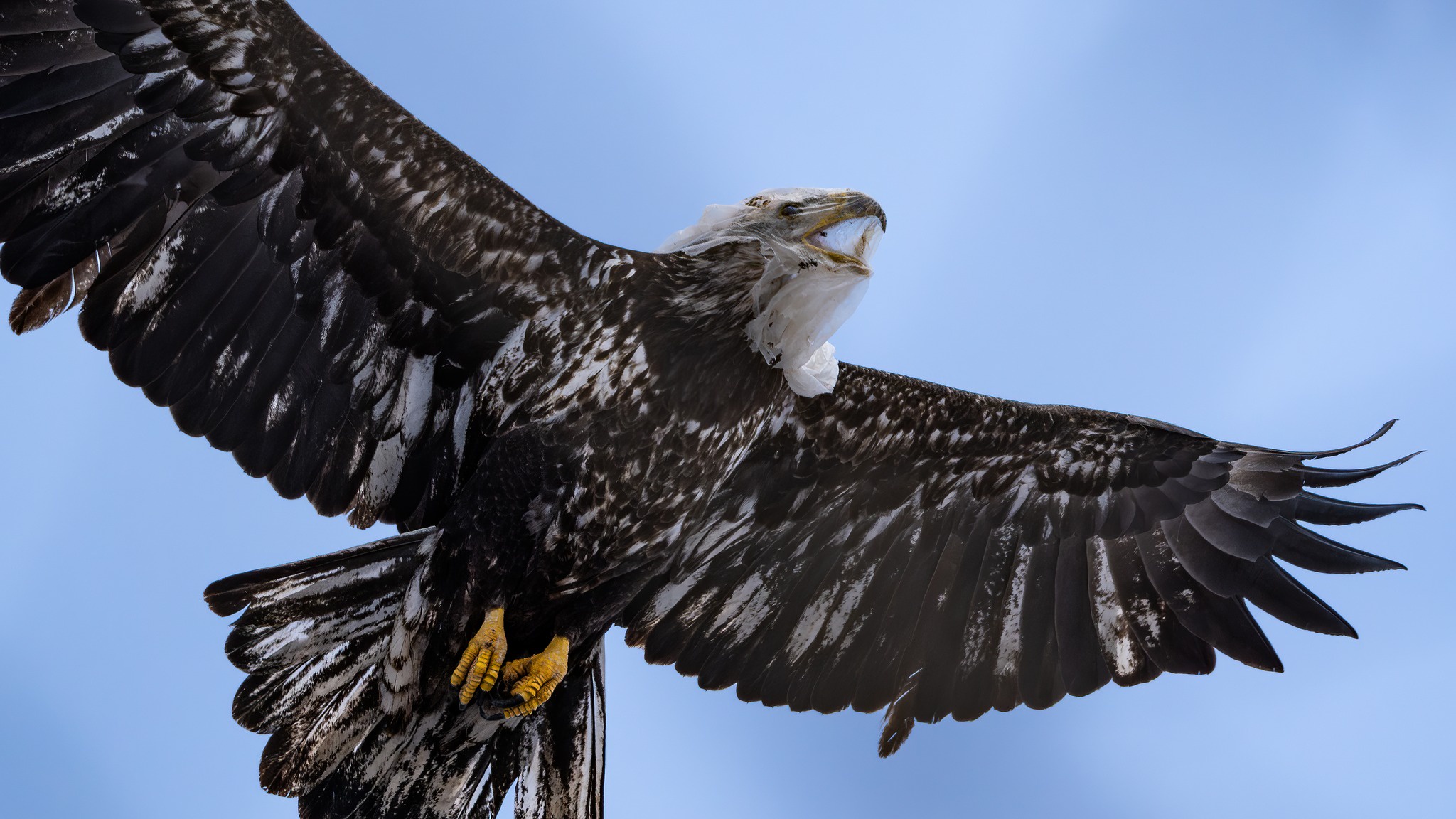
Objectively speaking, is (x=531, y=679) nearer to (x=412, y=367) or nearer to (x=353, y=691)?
(x=353, y=691)

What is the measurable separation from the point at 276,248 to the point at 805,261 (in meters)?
2.06

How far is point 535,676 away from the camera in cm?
556

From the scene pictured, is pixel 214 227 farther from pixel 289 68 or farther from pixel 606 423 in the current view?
pixel 606 423

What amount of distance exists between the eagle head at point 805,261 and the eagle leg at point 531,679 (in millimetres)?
1467

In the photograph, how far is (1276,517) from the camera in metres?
6.30

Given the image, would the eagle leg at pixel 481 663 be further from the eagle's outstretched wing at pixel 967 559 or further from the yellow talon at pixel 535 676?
the eagle's outstretched wing at pixel 967 559

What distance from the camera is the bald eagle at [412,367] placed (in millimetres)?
5129

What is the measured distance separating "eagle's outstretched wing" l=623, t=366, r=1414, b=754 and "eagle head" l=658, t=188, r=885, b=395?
Answer: 79 cm

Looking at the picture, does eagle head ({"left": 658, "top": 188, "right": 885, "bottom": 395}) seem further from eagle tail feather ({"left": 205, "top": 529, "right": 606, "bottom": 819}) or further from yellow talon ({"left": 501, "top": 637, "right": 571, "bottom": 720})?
eagle tail feather ({"left": 205, "top": 529, "right": 606, "bottom": 819})

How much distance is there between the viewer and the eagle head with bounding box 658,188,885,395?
5.37 meters

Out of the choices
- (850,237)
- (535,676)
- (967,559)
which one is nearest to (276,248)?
(535,676)

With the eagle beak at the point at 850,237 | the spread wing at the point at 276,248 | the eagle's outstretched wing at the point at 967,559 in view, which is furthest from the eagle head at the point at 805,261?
the eagle's outstretched wing at the point at 967,559

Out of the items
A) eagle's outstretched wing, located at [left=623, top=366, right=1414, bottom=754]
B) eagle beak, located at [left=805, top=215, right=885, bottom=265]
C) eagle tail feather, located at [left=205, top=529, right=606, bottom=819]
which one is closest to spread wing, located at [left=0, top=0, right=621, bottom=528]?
eagle tail feather, located at [left=205, top=529, right=606, bottom=819]

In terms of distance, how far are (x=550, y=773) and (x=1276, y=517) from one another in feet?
11.2
